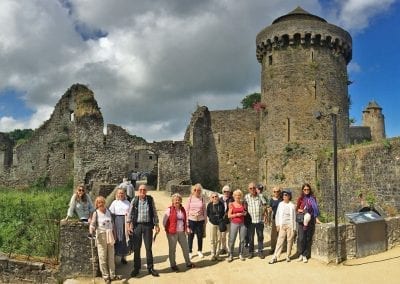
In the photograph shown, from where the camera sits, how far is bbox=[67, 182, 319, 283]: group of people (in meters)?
9.12

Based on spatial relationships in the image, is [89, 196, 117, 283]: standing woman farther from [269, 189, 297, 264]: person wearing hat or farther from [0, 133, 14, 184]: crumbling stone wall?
[0, 133, 14, 184]: crumbling stone wall

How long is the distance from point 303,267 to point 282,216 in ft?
4.05

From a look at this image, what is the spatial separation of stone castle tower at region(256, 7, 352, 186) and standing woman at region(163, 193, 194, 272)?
1739 cm

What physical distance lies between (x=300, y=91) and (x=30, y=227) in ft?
59.0

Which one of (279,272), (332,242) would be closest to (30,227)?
(279,272)

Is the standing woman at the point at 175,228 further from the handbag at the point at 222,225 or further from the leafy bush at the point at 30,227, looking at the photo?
the leafy bush at the point at 30,227

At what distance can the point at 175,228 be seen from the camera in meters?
9.65

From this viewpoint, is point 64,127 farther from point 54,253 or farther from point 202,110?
point 54,253

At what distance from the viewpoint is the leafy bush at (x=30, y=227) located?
11.6 metres

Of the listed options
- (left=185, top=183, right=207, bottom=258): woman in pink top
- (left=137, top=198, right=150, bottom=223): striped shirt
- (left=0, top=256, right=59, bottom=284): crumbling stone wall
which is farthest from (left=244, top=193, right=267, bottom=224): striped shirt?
(left=0, top=256, right=59, bottom=284): crumbling stone wall

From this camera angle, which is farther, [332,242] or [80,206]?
[332,242]

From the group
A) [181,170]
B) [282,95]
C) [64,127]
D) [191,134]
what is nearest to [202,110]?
[191,134]

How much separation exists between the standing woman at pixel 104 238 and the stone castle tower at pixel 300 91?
1871cm

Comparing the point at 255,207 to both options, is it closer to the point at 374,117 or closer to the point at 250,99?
the point at 250,99
